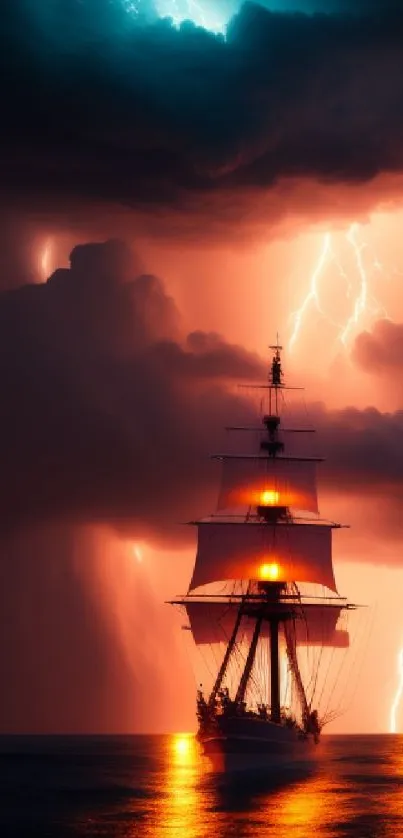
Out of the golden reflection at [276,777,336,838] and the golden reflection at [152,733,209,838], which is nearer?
the golden reflection at [152,733,209,838]

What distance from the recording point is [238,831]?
460ft

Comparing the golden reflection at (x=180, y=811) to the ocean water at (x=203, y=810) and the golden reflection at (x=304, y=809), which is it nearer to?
the ocean water at (x=203, y=810)

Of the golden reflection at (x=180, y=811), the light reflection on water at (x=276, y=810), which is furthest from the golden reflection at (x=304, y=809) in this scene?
the golden reflection at (x=180, y=811)

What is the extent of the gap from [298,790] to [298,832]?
46.3 m

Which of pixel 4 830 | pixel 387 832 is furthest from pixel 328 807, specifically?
pixel 4 830

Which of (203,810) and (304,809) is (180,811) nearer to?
(203,810)

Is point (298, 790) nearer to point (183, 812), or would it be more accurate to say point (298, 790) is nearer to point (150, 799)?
point (150, 799)

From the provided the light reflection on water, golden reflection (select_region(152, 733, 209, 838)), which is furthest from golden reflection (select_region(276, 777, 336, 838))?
golden reflection (select_region(152, 733, 209, 838))

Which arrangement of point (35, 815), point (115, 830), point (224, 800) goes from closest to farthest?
point (115, 830), point (35, 815), point (224, 800)

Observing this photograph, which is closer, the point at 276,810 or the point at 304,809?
the point at 276,810

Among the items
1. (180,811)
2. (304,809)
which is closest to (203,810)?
(180,811)

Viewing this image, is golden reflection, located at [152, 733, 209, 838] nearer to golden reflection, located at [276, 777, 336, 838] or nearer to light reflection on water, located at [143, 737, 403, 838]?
light reflection on water, located at [143, 737, 403, 838]

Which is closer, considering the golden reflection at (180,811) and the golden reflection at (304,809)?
the golden reflection at (180,811)

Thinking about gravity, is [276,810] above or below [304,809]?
below
